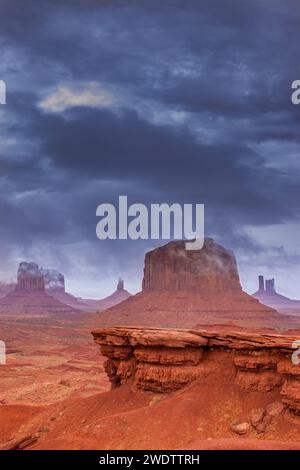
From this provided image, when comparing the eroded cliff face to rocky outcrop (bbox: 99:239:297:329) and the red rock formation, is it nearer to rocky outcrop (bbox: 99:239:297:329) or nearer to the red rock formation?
rocky outcrop (bbox: 99:239:297:329)

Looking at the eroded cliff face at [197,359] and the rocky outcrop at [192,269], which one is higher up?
the rocky outcrop at [192,269]

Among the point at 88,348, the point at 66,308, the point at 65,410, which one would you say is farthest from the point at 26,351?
the point at 66,308

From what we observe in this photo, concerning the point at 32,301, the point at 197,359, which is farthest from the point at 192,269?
the point at 197,359

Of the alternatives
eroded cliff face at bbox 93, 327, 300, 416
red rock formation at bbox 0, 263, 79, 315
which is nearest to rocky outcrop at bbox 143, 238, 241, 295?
red rock formation at bbox 0, 263, 79, 315

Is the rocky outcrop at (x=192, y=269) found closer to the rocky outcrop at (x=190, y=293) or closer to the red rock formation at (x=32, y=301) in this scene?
the rocky outcrop at (x=190, y=293)

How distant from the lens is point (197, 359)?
22.9 meters

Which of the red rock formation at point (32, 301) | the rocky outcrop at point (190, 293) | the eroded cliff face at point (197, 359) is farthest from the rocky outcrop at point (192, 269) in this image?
the eroded cliff face at point (197, 359)

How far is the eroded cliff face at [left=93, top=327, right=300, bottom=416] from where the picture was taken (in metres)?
20.1

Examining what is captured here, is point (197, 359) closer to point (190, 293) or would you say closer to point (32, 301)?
point (190, 293)

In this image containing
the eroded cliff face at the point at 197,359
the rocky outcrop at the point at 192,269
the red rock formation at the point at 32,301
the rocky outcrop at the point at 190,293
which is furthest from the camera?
the red rock formation at the point at 32,301

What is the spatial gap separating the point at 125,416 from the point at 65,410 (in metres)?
5.14

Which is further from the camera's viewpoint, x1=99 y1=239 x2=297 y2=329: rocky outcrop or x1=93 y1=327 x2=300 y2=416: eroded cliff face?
x1=99 y1=239 x2=297 y2=329: rocky outcrop

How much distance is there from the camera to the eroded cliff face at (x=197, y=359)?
20062 mm
